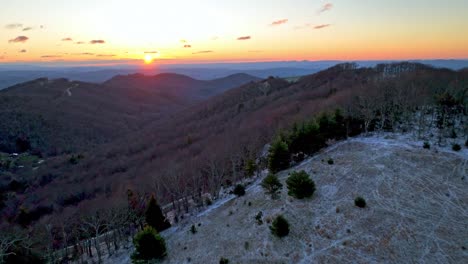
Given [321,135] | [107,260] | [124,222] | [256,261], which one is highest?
[321,135]

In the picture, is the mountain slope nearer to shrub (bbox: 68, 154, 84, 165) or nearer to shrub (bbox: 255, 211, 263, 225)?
shrub (bbox: 255, 211, 263, 225)

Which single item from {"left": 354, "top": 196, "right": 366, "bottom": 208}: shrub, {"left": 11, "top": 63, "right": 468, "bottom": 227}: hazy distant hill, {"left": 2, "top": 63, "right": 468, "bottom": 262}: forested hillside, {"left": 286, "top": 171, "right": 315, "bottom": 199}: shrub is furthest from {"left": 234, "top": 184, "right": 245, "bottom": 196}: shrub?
{"left": 354, "top": 196, "right": 366, "bottom": 208}: shrub

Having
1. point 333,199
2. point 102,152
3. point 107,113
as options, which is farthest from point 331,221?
point 107,113

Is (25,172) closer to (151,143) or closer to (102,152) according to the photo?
(102,152)

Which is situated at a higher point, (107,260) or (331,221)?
(331,221)

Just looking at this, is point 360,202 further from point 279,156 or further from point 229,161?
point 229,161

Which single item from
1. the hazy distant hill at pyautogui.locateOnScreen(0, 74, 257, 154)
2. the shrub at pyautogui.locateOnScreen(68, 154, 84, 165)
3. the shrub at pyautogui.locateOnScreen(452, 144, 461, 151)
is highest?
the shrub at pyautogui.locateOnScreen(452, 144, 461, 151)

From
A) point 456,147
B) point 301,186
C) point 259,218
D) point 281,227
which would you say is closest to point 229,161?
point 259,218
